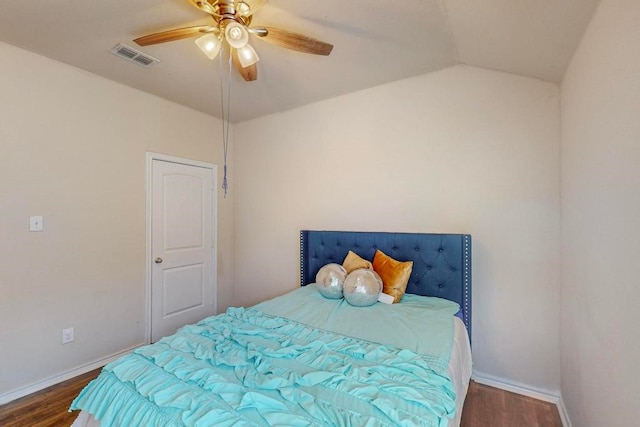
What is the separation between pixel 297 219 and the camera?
10.8ft

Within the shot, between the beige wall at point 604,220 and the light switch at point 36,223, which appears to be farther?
the light switch at point 36,223

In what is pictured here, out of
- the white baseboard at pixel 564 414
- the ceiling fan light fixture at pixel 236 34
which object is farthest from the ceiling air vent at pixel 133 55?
the white baseboard at pixel 564 414

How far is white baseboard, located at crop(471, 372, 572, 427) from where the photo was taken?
1.96 meters

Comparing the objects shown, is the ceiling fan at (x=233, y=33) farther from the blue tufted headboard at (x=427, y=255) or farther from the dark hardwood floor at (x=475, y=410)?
the dark hardwood floor at (x=475, y=410)

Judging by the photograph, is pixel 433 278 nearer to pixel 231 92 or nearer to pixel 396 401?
pixel 396 401

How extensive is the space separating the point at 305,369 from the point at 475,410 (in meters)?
1.48

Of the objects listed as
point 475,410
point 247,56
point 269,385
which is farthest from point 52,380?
point 475,410

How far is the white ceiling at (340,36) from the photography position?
1.59m

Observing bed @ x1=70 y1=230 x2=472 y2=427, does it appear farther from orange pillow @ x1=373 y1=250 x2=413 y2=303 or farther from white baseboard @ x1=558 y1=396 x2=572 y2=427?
white baseboard @ x1=558 y1=396 x2=572 y2=427

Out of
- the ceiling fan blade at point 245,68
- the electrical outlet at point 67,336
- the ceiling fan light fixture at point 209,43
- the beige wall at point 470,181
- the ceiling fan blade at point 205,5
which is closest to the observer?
the ceiling fan blade at point 205,5

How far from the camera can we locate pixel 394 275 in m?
2.28

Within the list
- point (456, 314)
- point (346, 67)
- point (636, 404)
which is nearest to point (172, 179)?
point (346, 67)

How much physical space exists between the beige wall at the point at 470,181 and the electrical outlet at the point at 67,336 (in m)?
1.98

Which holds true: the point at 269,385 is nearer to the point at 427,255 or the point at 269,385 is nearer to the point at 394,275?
the point at 394,275
